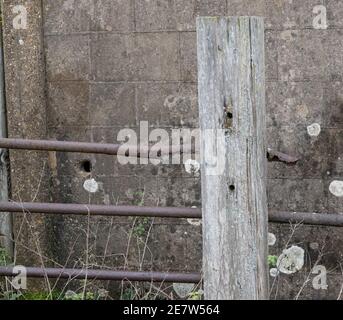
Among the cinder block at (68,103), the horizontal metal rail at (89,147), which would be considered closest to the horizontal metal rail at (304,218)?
the horizontal metal rail at (89,147)

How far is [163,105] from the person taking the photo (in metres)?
5.70

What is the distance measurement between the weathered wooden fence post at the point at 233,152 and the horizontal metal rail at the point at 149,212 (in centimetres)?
62

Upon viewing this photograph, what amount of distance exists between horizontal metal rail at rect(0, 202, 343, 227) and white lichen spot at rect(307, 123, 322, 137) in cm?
105

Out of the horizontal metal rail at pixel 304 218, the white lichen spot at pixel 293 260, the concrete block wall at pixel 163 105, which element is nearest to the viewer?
the horizontal metal rail at pixel 304 218

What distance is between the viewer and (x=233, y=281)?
12.1ft

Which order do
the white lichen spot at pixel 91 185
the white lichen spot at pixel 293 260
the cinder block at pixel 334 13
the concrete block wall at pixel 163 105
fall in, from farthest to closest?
the white lichen spot at pixel 91 185, the white lichen spot at pixel 293 260, the concrete block wall at pixel 163 105, the cinder block at pixel 334 13

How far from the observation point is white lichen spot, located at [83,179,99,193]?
584 cm

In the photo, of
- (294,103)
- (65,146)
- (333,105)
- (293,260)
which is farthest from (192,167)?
(65,146)

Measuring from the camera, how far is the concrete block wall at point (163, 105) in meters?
5.50

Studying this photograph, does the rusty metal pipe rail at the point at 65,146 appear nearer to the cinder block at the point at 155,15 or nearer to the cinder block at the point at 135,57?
the cinder block at the point at 135,57

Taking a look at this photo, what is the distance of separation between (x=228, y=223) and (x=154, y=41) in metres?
2.26

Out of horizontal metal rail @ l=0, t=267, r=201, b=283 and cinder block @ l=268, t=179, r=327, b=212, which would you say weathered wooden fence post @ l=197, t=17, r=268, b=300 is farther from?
cinder block @ l=268, t=179, r=327, b=212

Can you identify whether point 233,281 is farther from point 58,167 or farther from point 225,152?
point 58,167

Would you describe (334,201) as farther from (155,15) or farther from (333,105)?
(155,15)
